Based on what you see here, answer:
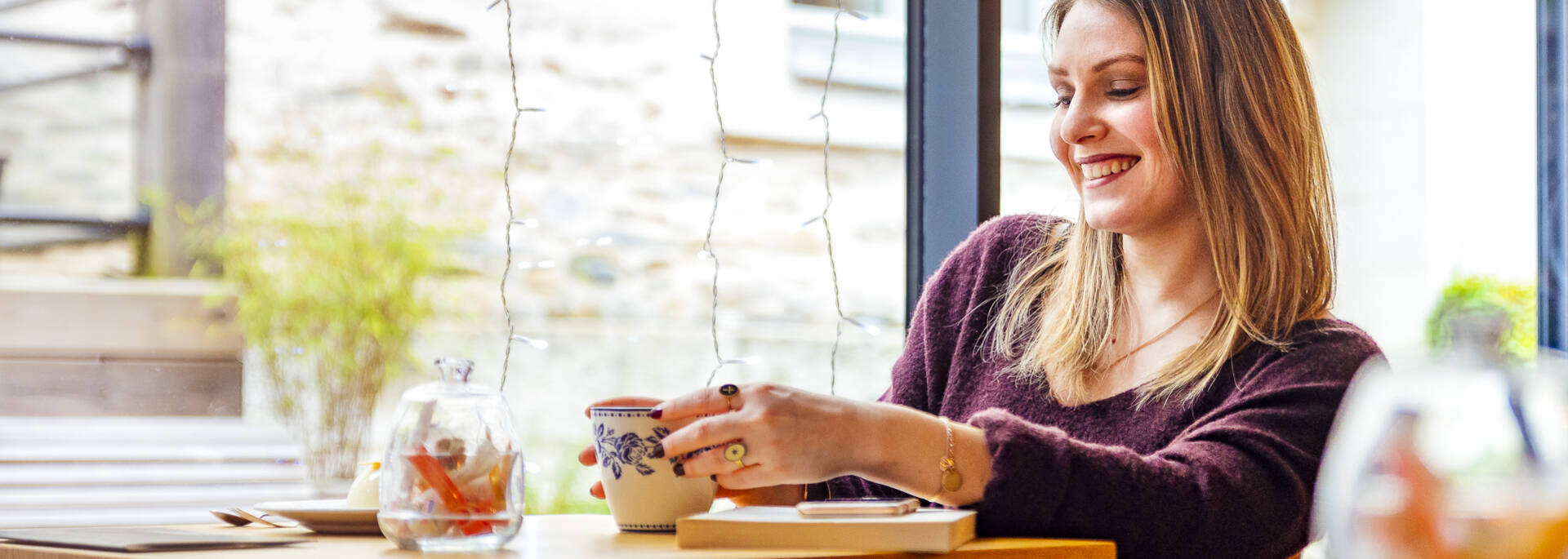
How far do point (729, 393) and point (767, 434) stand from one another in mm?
39

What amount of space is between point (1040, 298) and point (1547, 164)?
1.36 m

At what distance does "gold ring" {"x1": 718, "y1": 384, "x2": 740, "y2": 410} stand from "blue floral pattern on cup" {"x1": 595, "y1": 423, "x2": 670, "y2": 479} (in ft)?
0.19

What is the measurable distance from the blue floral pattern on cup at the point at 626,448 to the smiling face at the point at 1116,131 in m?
0.60

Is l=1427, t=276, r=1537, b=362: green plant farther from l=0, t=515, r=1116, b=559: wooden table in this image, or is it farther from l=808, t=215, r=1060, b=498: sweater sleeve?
l=0, t=515, r=1116, b=559: wooden table

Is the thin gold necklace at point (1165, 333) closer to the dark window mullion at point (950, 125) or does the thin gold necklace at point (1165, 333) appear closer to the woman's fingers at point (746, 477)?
the dark window mullion at point (950, 125)

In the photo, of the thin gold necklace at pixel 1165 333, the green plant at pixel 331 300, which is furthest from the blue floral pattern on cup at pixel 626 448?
the green plant at pixel 331 300

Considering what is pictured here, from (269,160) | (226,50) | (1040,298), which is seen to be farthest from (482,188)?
(1040,298)

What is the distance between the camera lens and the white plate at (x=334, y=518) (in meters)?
0.87

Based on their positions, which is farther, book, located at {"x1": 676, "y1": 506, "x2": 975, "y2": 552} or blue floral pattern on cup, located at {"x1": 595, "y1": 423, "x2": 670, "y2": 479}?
blue floral pattern on cup, located at {"x1": 595, "y1": 423, "x2": 670, "y2": 479}

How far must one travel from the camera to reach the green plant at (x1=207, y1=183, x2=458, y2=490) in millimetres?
2260

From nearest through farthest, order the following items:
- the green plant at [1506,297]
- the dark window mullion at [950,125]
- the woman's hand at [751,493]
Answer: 1. the woman's hand at [751,493]
2. the dark window mullion at [950,125]
3. the green plant at [1506,297]

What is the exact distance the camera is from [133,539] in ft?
2.42

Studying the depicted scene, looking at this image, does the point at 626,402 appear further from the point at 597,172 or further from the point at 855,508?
the point at 597,172

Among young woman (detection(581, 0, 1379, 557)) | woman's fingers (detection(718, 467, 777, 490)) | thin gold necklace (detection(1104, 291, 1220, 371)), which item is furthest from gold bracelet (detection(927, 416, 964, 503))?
thin gold necklace (detection(1104, 291, 1220, 371))
